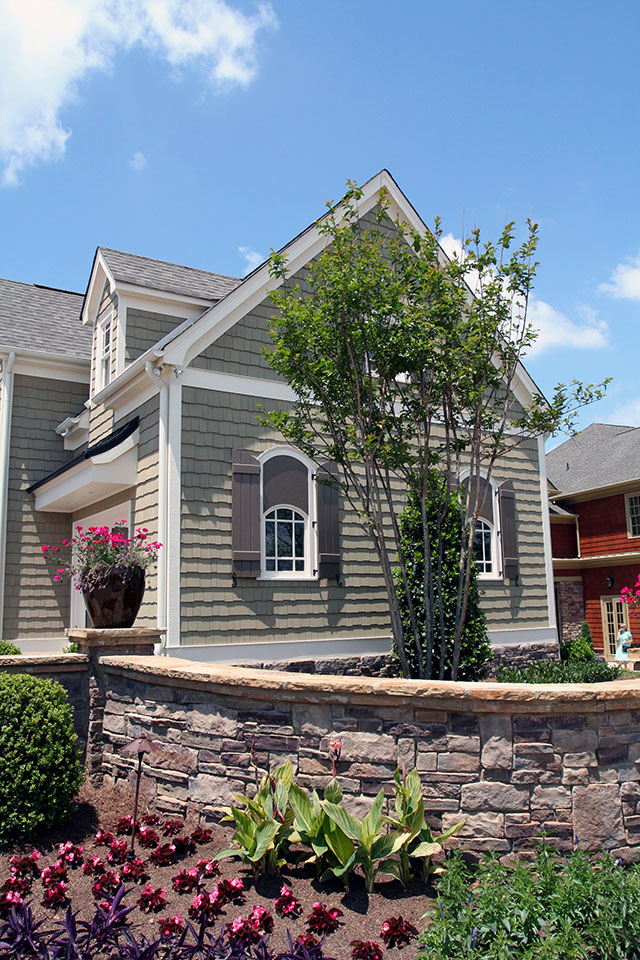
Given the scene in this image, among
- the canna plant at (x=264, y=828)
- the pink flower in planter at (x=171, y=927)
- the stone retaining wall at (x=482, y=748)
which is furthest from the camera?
the stone retaining wall at (x=482, y=748)

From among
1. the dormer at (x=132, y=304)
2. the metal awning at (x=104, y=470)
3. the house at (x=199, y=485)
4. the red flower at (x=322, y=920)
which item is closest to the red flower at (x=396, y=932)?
the red flower at (x=322, y=920)

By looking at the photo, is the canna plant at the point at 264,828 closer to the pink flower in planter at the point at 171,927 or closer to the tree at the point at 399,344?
the pink flower in planter at the point at 171,927

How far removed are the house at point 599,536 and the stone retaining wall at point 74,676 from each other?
63.1ft

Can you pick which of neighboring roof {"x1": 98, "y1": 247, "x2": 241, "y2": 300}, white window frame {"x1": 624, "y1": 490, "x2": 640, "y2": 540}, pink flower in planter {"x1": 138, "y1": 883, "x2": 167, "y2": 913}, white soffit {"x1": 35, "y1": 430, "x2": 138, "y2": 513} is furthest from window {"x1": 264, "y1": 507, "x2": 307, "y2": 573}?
white window frame {"x1": 624, "y1": 490, "x2": 640, "y2": 540}

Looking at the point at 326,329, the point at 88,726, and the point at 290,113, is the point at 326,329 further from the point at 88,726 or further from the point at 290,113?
the point at 88,726

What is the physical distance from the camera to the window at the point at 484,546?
1189 centimetres

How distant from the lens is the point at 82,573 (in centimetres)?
648

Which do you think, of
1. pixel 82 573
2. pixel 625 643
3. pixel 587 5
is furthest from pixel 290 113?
pixel 625 643

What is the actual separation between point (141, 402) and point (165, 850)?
6316 mm

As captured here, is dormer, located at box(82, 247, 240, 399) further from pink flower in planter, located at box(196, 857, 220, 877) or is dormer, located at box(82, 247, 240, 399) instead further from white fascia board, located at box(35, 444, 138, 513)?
pink flower in planter, located at box(196, 857, 220, 877)

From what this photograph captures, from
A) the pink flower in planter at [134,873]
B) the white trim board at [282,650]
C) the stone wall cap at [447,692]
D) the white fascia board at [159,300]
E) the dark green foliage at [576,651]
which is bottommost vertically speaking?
the pink flower in planter at [134,873]

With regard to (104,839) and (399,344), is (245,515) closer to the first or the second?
(399,344)

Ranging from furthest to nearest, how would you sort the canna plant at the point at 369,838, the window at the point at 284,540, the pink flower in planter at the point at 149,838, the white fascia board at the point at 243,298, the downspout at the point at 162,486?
the window at the point at 284,540
the white fascia board at the point at 243,298
the downspout at the point at 162,486
the pink flower in planter at the point at 149,838
the canna plant at the point at 369,838

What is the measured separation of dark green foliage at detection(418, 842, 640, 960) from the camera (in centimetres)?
321
